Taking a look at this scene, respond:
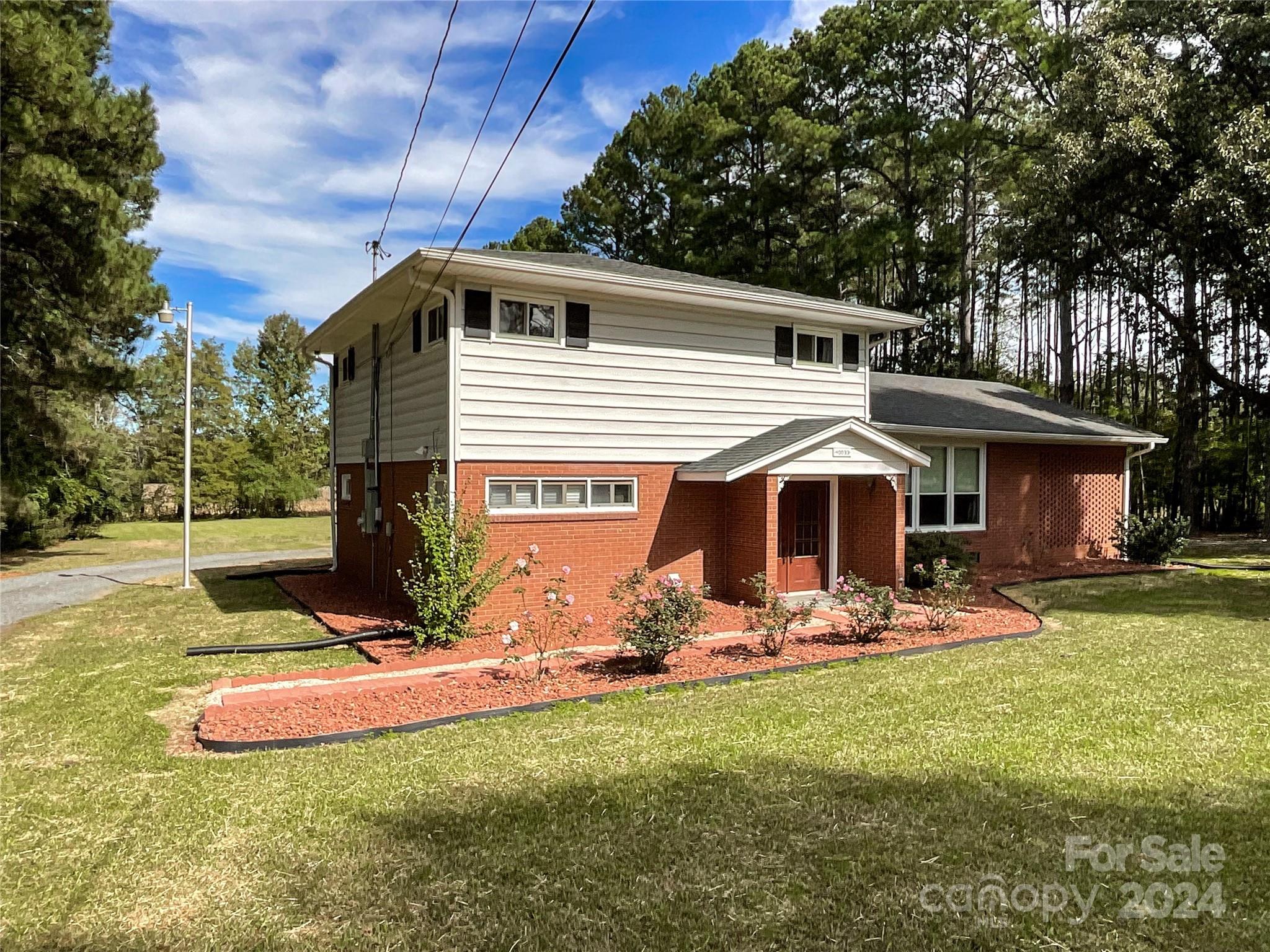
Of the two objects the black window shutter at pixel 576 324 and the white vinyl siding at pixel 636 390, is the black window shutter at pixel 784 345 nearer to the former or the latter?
the white vinyl siding at pixel 636 390

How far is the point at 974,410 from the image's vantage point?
16.7 m

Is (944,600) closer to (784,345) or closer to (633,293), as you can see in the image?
(784,345)

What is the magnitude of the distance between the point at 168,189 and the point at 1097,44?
2067cm

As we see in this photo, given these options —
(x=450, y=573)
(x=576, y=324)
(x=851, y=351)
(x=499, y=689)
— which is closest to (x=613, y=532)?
(x=450, y=573)

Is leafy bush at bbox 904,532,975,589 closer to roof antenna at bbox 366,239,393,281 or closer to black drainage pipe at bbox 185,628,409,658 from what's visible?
black drainage pipe at bbox 185,628,409,658

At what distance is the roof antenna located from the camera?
16.5 metres

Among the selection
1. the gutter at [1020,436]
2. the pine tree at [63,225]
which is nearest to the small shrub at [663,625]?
the gutter at [1020,436]

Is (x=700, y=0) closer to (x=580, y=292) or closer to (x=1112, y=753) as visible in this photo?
(x=580, y=292)

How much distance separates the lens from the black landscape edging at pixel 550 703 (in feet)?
18.2

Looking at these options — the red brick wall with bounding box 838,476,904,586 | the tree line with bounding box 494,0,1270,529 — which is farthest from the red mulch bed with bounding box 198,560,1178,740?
the tree line with bounding box 494,0,1270,529

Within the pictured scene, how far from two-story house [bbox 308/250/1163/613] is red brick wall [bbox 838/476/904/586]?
3 centimetres

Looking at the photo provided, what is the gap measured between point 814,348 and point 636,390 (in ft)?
11.4

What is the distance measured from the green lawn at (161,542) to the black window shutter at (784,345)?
1487 centimetres

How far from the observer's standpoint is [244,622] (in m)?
10.7
